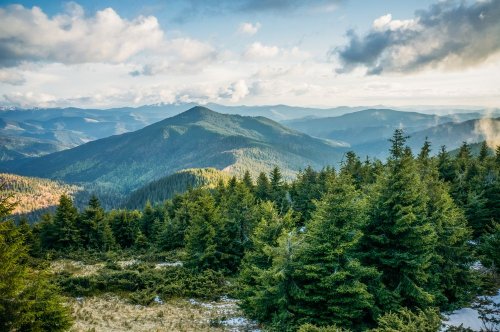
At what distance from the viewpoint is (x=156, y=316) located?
24.9 meters

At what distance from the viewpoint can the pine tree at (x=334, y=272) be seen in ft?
62.0

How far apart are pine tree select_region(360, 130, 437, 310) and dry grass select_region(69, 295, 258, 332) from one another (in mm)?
9987

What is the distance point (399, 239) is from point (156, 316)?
63.1 feet

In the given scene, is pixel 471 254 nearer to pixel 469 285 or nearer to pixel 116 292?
pixel 469 285

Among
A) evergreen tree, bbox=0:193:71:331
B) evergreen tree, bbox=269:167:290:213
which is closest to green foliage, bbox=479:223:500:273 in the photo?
evergreen tree, bbox=0:193:71:331

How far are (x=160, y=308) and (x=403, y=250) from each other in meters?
20.3

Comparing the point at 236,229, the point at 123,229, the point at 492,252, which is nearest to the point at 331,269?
the point at 492,252

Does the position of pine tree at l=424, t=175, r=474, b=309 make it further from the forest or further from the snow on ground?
the snow on ground

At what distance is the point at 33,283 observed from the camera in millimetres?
14594

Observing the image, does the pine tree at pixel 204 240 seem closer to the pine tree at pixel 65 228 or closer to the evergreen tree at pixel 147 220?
the pine tree at pixel 65 228

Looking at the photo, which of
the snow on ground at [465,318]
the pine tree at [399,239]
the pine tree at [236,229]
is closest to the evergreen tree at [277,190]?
the pine tree at [236,229]

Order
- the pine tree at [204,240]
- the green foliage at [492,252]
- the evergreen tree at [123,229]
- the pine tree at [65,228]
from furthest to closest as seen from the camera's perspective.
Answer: the evergreen tree at [123,229], the pine tree at [65,228], the pine tree at [204,240], the green foliage at [492,252]

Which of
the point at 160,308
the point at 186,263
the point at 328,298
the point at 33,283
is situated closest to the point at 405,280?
the point at 328,298

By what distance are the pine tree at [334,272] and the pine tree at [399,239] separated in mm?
1763
